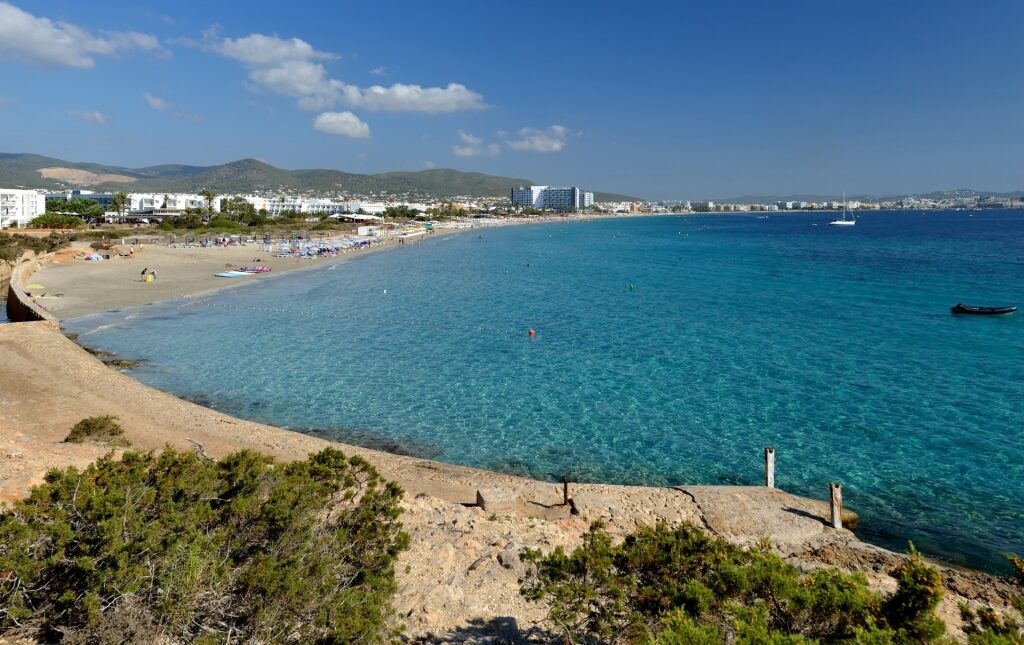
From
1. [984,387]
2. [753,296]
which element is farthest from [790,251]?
[984,387]

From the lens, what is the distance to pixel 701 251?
73.7 meters

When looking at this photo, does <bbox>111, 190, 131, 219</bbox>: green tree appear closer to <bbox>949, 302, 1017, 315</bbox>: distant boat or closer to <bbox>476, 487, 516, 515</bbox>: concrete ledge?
<bbox>476, 487, 516, 515</bbox>: concrete ledge

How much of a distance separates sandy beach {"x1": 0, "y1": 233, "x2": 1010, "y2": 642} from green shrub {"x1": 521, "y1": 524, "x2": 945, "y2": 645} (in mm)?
1730

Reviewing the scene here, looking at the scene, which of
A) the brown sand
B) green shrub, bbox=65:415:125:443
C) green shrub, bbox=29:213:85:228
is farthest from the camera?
green shrub, bbox=29:213:85:228

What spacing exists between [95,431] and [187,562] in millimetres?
9592

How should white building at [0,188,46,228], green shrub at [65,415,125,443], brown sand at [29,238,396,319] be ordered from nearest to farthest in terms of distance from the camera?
green shrub at [65,415,125,443], brown sand at [29,238,396,319], white building at [0,188,46,228]

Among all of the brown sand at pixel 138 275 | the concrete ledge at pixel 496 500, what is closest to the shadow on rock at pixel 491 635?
the concrete ledge at pixel 496 500

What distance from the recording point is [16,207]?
Result: 73.2 m

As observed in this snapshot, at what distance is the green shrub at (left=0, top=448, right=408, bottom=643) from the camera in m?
4.29

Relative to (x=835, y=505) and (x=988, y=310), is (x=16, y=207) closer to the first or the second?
(x=835, y=505)

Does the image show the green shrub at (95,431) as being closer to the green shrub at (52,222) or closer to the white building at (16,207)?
the green shrub at (52,222)

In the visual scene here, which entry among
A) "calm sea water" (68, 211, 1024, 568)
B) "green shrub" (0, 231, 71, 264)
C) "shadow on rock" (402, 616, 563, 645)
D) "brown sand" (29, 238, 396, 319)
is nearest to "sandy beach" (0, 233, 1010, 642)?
"shadow on rock" (402, 616, 563, 645)

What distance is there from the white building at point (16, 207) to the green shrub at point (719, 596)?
89.2 metres

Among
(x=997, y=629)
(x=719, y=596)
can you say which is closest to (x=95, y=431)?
(x=719, y=596)
